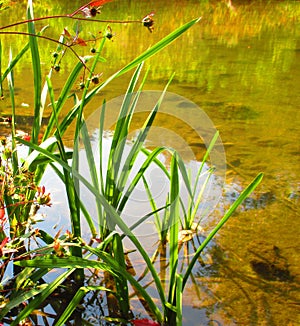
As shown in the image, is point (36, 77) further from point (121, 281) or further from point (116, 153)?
point (121, 281)

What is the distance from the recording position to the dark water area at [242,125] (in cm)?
134

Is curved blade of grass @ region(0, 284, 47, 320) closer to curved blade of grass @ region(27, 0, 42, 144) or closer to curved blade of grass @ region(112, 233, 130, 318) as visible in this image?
curved blade of grass @ region(112, 233, 130, 318)

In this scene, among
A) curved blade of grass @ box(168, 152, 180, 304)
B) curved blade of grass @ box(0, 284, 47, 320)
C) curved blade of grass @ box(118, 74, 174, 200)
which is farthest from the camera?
curved blade of grass @ box(118, 74, 174, 200)

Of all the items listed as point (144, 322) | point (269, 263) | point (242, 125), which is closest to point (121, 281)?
point (144, 322)

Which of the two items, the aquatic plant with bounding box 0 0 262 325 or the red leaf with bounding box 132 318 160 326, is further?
the red leaf with bounding box 132 318 160 326

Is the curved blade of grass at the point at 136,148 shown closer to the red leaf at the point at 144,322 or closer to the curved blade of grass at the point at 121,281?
the curved blade of grass at the point at 121,281

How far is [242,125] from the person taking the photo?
2676mm

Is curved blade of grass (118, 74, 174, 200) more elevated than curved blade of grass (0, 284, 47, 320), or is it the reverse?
curved blade of grass (118, 74, 174, 200)

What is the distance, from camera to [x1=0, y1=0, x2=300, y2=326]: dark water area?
1343 mm

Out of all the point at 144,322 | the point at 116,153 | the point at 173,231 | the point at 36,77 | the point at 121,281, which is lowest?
the point at 144,322

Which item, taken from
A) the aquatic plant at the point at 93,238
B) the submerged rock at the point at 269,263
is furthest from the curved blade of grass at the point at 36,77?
the submerged rock at the point at 269,263

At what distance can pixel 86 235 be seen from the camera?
1585 mm

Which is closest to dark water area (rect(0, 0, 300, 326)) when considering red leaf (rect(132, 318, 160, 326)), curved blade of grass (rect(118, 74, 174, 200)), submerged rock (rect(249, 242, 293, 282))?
submerged rock (rect(249, 242, 293, 282))

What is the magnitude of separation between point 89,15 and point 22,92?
101 inches
